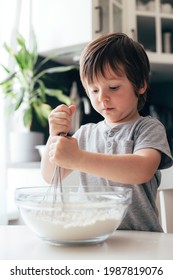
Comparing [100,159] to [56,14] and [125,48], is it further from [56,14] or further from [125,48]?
[56,14]

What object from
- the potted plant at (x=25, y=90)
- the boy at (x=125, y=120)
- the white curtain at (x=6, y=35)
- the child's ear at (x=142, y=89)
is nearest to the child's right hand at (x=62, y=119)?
the boy at (x=125, y=120)

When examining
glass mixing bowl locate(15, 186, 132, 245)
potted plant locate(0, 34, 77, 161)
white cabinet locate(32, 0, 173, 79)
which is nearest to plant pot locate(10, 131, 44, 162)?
potted plant locate(0, 34, 77, 161)

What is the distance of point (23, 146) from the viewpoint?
1.91 m

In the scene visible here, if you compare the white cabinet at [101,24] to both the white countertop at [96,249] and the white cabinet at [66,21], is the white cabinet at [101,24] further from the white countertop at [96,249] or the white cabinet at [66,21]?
the white countertop at [96,249]

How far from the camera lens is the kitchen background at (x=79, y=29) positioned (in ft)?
6.35

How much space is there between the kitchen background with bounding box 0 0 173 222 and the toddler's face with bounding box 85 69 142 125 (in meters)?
0.95

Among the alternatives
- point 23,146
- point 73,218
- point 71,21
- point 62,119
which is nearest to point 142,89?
point 62,119

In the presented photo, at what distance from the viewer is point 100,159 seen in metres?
0.62

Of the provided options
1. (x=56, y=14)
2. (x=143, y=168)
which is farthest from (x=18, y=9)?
(x=143, y=168)

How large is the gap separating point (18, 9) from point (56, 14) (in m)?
0.23

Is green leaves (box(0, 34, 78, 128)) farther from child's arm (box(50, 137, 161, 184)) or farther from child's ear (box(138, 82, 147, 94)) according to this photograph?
child's arm (box(50, 137, 161, 184))

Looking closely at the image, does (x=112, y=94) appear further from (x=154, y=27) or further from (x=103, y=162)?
(x=154, y=27)

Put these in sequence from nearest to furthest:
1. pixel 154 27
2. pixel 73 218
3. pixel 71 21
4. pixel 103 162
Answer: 1. pixel 73 218
2. pixel 103 162
3. pixel 71 21
4. pixel 154 27

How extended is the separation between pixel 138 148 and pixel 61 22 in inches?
58.2
